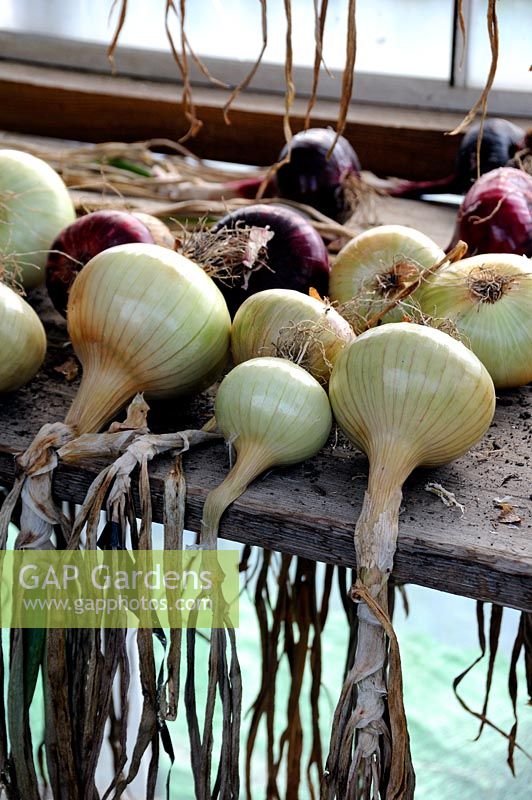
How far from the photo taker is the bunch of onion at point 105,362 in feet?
2.21

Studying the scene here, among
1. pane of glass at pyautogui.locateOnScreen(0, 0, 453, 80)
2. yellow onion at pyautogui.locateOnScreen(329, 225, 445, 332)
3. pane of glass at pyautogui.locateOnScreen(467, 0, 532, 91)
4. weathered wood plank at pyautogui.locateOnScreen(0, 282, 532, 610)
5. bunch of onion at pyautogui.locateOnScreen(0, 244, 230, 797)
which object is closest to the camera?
weathered wood plank at pyautogui.locateOnScreen(0, 282, 532, 610)

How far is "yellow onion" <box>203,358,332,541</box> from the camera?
24.9 inches

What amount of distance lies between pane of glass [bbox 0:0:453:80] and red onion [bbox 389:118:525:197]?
1.66 ft

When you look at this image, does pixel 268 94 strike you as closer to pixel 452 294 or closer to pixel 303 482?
pixel 452 294

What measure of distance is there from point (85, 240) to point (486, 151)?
22.8 inches

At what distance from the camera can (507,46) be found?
5.34 feet

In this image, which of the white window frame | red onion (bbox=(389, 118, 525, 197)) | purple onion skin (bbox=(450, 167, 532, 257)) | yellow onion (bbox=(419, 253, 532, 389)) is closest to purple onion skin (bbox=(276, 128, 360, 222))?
red onion (bbox=(389, 118, 525, 197))

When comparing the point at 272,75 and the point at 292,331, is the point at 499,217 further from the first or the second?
the point at 272,75

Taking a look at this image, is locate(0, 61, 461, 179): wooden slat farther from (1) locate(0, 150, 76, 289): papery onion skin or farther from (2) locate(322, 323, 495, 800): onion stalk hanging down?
(2) locate(322, 323, 495, 800): onion stalk hanging down

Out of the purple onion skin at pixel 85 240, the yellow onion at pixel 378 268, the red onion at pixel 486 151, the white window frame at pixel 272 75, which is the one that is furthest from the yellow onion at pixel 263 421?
the white window frame at pixel 272 75

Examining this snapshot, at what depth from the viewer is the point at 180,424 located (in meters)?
0.74

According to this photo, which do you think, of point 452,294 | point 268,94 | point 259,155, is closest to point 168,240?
point 452,294

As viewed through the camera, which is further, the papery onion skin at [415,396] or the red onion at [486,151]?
the red onion at [486,151]

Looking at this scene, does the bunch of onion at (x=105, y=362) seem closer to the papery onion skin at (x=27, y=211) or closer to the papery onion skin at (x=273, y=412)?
the papery onion skin at (x=273, y=412)
